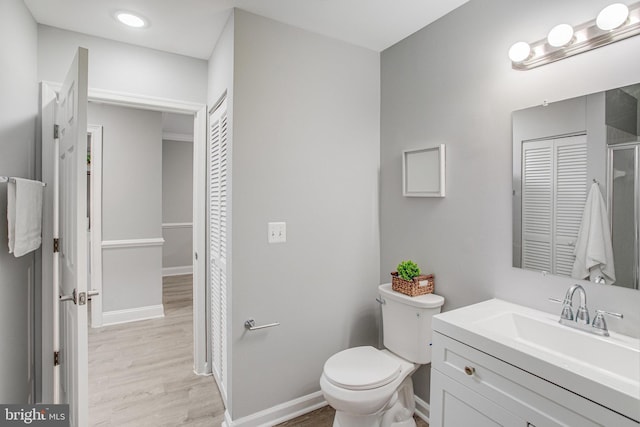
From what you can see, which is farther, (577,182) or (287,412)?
(287,412)

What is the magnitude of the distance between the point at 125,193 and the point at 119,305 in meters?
1.25

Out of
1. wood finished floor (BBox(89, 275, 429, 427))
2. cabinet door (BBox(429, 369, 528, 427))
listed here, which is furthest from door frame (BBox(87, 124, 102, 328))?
cabinet door (BBox(429, 369, 528, 427))

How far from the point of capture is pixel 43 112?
1.96 meters

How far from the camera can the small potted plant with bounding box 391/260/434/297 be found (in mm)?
1887

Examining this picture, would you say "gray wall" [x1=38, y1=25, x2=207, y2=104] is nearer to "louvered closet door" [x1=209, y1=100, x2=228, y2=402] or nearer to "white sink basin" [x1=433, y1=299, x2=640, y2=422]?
"louvered closet door" [x1=209, y1=100, x2=228, y2=402]

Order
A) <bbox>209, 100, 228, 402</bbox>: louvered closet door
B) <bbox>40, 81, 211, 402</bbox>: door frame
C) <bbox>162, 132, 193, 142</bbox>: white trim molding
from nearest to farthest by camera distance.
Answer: <bbox>209, 100, 228, 402</bbox>: louvered closet door < <bbox>40, 81, 211, 402</bbox>: door frame < <bbox>162, 132, 193, 142</bbox>: white trim molding

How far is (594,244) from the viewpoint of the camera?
4.24ft

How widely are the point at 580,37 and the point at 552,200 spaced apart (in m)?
0.67

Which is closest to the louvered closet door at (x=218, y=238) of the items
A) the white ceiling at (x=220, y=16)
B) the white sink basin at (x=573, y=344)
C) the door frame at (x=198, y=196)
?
the door frame at (x=198, y=196)

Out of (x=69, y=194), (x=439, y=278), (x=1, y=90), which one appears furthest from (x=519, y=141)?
(x=1, y=90)

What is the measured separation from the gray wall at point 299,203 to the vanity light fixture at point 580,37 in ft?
3.37

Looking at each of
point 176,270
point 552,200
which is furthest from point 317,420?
point 176,270

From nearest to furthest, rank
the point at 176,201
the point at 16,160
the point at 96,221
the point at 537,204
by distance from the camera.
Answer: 1. the point at 537,204
2. the point at 16,160
3. the point at 96,221
4. the point at 176,201

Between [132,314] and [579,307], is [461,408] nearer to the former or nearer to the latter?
[579,307]
